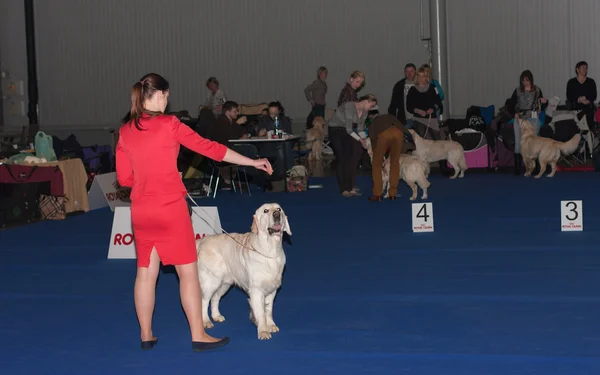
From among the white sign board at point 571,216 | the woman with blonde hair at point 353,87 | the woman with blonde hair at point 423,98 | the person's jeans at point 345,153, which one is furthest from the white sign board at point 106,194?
the white sign board at point 571,216

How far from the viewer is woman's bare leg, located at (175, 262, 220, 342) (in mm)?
4352

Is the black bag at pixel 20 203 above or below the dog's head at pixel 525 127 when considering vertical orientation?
below

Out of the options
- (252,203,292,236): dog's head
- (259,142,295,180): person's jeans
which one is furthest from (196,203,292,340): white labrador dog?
(259,142,295,180): person's jeans

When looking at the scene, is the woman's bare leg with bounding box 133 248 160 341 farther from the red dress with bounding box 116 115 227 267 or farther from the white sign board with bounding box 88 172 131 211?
the white sign board with bounding box 88 172 131 211

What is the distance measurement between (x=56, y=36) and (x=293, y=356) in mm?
18325

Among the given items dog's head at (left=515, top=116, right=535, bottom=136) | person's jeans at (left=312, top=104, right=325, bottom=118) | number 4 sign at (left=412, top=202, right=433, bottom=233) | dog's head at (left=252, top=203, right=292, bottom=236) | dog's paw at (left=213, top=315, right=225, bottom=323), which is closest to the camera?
dog's head at (left=252, top=203, right=292, bottom=236)

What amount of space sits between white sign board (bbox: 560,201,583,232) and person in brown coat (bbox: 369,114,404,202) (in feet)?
9.25

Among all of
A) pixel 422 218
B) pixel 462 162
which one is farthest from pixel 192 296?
pixel 462 162

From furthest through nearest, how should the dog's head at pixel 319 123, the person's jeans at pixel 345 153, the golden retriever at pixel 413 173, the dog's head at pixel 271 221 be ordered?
the dog's head at pixel 319 123, the person's jeans at pixel 345 153, the golden retriever at pixel 413 173, the dog's head at pixel 271 221

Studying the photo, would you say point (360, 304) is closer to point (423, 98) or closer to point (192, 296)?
point (192, 296)

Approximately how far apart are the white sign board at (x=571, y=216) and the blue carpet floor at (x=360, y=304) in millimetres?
146

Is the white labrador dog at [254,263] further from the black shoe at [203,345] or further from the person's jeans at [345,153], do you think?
the person's jeans at [345,153]

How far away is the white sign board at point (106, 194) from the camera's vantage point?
1062cm

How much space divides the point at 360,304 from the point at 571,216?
10.2 feet
